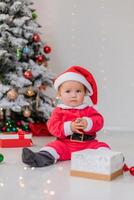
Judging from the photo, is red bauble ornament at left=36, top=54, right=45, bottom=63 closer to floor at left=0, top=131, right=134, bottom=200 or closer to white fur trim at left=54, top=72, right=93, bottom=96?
white fur trim at left=54, top=72, right=93, bottom=96

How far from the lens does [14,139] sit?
2.56 metres

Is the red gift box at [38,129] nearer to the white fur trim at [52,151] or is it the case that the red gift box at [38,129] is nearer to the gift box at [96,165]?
the white fur trim at [52,151]

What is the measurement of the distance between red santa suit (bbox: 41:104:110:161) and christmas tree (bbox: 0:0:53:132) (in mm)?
874

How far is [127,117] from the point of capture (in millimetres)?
3629

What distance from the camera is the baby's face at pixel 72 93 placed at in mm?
2067

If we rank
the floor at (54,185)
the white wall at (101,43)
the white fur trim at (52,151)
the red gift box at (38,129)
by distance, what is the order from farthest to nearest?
the white wall at (101,43), the red gift box at (38,129), the white fur trim at (52,151), the floor at (54,185)

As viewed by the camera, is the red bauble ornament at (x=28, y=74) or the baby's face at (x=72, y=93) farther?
the red bauble ornament at (x=28, y=74)

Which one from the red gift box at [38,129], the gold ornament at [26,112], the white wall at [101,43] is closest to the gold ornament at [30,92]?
the gold ornament at [26,112]

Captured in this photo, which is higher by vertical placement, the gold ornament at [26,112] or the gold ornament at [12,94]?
the gold ornament at [12,94]

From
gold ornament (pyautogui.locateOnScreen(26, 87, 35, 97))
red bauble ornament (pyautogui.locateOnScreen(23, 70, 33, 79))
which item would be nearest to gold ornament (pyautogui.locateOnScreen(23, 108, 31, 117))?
gold ornament (pyautogui.locateOnScreen(26, 87, 35, 97))

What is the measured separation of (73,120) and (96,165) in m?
0.40

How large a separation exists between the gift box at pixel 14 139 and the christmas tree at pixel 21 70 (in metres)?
0.31

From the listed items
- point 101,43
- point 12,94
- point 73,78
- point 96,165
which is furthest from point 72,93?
point 101,43

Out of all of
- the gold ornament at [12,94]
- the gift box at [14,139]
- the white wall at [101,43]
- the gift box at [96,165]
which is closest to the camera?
the gift box at [96,165]
